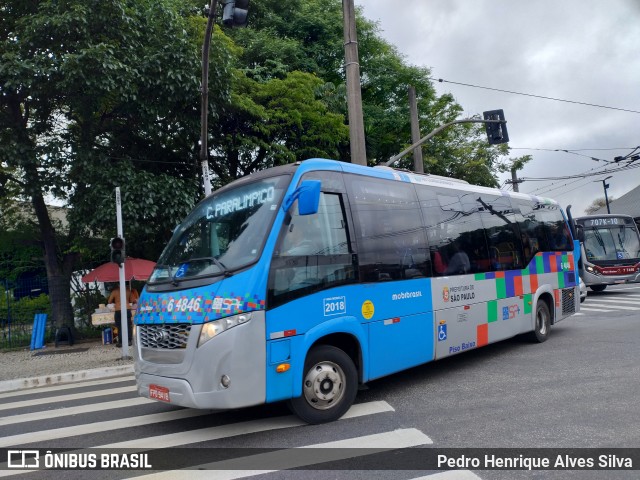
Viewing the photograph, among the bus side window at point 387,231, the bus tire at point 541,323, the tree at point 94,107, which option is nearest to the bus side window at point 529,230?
the bus tire at point 541,323

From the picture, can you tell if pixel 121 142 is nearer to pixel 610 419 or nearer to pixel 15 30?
pixel 15 30

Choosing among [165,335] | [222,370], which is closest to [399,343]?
[222,370]

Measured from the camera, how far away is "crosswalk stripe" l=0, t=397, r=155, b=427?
681 cm

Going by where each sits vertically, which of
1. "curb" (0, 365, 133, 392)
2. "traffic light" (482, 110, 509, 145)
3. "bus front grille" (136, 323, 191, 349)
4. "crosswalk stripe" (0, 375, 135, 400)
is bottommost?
"crosswalk stripe" (0, 375, 135, 400)

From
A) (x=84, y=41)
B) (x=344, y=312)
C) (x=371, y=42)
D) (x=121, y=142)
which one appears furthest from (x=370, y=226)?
(x=371, y=42)

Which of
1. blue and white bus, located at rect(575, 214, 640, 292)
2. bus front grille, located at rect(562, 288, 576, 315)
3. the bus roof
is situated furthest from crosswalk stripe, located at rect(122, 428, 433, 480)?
blue and white bus, located at rect(575, 214, 640, 292)

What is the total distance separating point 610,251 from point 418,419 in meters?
18.3

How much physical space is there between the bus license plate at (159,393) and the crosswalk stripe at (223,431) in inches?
18.0

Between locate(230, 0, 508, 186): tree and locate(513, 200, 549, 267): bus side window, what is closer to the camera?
locate(513, 200, 549, 267): bus side window

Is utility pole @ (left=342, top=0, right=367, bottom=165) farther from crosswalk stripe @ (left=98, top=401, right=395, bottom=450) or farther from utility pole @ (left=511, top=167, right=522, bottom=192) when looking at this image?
utility pole @ (left=511, top=167, right=522, bottom=192)

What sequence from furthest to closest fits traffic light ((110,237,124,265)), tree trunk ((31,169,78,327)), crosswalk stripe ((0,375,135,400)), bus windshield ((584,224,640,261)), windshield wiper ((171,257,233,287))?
1. bus windshield ((584,224,640,261))
2. tree trunk ((31,169,78,327))
3. traffic light ((110,237,124,265))
4. crosswalk stripe ((0,375,135,400))
5. windshield wiper ((171,257,233,287))

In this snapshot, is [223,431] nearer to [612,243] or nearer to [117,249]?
[117,249]

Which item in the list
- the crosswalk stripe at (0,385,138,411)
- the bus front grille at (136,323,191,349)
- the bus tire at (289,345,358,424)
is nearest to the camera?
the bus front grille at (136,323,191,349)

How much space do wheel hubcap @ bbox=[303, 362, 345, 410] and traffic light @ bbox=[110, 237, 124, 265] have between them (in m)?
7.13
